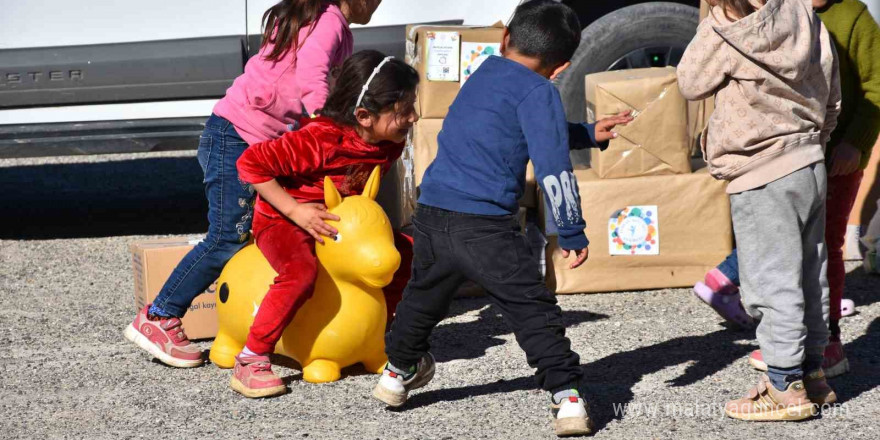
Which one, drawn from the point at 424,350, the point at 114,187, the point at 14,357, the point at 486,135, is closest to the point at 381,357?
the point at 424,350

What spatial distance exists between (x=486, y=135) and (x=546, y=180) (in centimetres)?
23

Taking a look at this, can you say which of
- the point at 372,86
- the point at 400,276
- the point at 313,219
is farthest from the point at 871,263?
the point at 313,219

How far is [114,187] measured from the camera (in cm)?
764

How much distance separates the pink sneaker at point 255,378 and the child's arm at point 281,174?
0.45 metres

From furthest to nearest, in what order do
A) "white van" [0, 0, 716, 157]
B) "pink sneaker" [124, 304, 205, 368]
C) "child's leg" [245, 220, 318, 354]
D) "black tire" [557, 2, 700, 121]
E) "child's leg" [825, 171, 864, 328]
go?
1. "white van" [0, 0, 716, 157]
2. "black tire" [557, 2, 700, 121]
3. "pink sneaker" [124, 304, 205, 368]
4. "child's leg" [825, 171, 864, 328]
5. "child's leg" [245, 220, 318, 354]

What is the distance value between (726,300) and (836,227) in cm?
54

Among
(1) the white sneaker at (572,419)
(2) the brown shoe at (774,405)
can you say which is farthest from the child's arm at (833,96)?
(1) the white sneaker at (572,419)

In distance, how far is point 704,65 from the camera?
3.14 meters

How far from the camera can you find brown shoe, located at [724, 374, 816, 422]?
10.5ft

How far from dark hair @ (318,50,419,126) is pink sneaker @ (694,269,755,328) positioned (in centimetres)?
140

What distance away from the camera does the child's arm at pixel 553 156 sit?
3.03m

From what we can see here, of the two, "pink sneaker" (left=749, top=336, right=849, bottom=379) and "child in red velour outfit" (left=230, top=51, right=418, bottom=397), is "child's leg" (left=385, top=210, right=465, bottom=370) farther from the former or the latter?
"pink sneaker" (left=749, top=336, right=849, bottom=379)

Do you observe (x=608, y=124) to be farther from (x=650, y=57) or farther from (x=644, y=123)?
(x=650, y=57)

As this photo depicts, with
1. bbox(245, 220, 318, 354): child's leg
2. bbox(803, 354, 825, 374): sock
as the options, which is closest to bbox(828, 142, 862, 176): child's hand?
bbox(803, 354, 825, 374): sock
